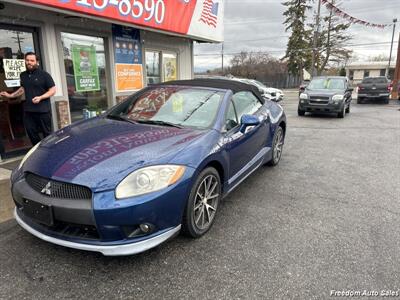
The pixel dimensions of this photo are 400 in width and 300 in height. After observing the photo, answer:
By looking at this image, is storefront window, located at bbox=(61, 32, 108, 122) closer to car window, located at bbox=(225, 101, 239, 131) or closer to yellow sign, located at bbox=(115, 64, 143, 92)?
yellow sign, located at bbox=(115, 64, 143, 92)

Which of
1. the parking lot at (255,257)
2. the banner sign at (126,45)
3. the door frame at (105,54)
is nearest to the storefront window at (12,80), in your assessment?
the door frame at (105,54)

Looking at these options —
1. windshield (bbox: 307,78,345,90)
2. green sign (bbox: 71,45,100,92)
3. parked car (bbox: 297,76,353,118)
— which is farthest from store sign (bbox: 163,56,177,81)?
windshield (bbox: 307,78,345,90)

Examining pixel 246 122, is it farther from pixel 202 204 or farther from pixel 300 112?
pixel 300 112

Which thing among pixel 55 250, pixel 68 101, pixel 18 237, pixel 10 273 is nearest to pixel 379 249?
pixel 55 250

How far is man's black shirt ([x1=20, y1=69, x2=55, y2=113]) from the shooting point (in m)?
4.57

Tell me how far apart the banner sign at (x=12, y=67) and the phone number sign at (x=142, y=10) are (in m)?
1.18

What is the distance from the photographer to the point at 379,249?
9.25 feet

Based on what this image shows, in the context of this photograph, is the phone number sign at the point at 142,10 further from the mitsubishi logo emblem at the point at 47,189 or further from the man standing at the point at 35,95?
the mitsubishi logo emblem at the point at 47,189

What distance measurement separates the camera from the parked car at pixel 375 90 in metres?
17.7

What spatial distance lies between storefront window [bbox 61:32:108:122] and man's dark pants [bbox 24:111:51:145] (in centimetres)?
177

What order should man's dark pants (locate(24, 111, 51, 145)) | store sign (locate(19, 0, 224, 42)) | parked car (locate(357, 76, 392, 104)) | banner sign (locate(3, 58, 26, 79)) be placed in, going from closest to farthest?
man's dark pants (locate(24, 111, 51, 145))
banner sign (locate(3, 58, 26, 79))
store sign (locate(19, 0, 224, 42))
parked car (locate(357, 76, 392, 104))

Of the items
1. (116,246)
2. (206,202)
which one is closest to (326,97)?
(206,202)

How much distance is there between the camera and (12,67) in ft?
17.0

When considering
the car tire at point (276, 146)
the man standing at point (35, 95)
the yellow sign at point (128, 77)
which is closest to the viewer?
the man standing at point (35, 95)
